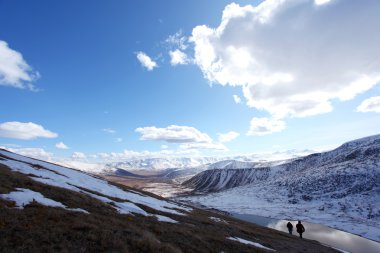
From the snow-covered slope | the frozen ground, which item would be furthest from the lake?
the snow-covered slope

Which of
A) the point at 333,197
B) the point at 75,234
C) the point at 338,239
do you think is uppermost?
the point at 333,197

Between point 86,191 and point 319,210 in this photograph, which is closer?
point 86,191

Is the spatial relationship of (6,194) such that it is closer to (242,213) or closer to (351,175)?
(242,213)

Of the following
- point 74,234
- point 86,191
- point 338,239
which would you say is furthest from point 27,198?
point 338,239

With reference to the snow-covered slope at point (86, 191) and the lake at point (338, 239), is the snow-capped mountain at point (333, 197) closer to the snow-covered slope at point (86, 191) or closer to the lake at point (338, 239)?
the lake at point (338, 239)

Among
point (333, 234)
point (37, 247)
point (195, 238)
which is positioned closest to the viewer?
point (37, 247)

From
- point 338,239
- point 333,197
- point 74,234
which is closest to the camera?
point 74,234

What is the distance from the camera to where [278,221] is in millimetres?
79062

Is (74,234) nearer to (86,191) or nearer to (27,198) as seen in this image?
(27,198)

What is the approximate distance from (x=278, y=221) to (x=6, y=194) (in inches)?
2978

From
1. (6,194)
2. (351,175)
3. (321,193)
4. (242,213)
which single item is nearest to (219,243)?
(6,194)

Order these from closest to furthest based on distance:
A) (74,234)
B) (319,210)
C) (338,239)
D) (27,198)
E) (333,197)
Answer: (74,234)
(27,198)
(338,239)
(319,210)
(333,197)

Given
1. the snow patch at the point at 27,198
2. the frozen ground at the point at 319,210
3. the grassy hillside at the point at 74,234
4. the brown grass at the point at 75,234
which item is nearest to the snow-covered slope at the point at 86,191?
the snow patch at the point at 27,198

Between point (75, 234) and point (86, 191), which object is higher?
point (86, 191)
